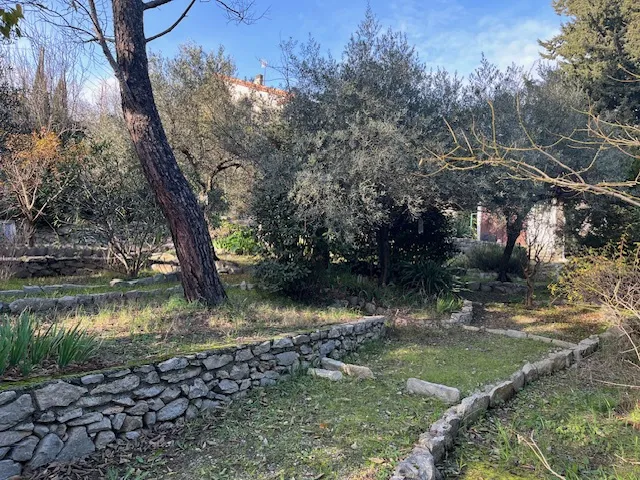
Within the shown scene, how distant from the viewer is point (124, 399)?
3.44 meters

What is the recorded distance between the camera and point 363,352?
6043 millimetres

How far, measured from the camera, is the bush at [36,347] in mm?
3180

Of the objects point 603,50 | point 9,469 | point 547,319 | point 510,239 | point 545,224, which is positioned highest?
point 603,50

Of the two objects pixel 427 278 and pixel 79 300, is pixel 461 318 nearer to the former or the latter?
pixel 427 278

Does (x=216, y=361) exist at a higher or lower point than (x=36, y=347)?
lower

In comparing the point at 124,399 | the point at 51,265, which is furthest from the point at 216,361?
the point at 51,265

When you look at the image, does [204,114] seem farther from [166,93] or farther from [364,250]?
[364,250]

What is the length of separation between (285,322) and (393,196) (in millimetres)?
3005

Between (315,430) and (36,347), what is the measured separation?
238 centimetres

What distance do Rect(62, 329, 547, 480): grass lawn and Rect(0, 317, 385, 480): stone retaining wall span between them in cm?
17

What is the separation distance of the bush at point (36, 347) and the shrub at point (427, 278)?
6867 millimetres

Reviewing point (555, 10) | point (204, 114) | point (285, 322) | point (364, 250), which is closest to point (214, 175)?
point (204, 114)

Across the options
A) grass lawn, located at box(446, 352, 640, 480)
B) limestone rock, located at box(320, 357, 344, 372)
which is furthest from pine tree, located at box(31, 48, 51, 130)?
grass lawn, located at box(446, 352, 640, 480)

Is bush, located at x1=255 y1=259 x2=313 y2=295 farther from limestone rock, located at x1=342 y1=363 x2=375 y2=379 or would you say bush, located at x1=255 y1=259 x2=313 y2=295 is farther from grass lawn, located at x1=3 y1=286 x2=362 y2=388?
limestone rock, located at x1=342 y1=363 x2=375 y2=379
